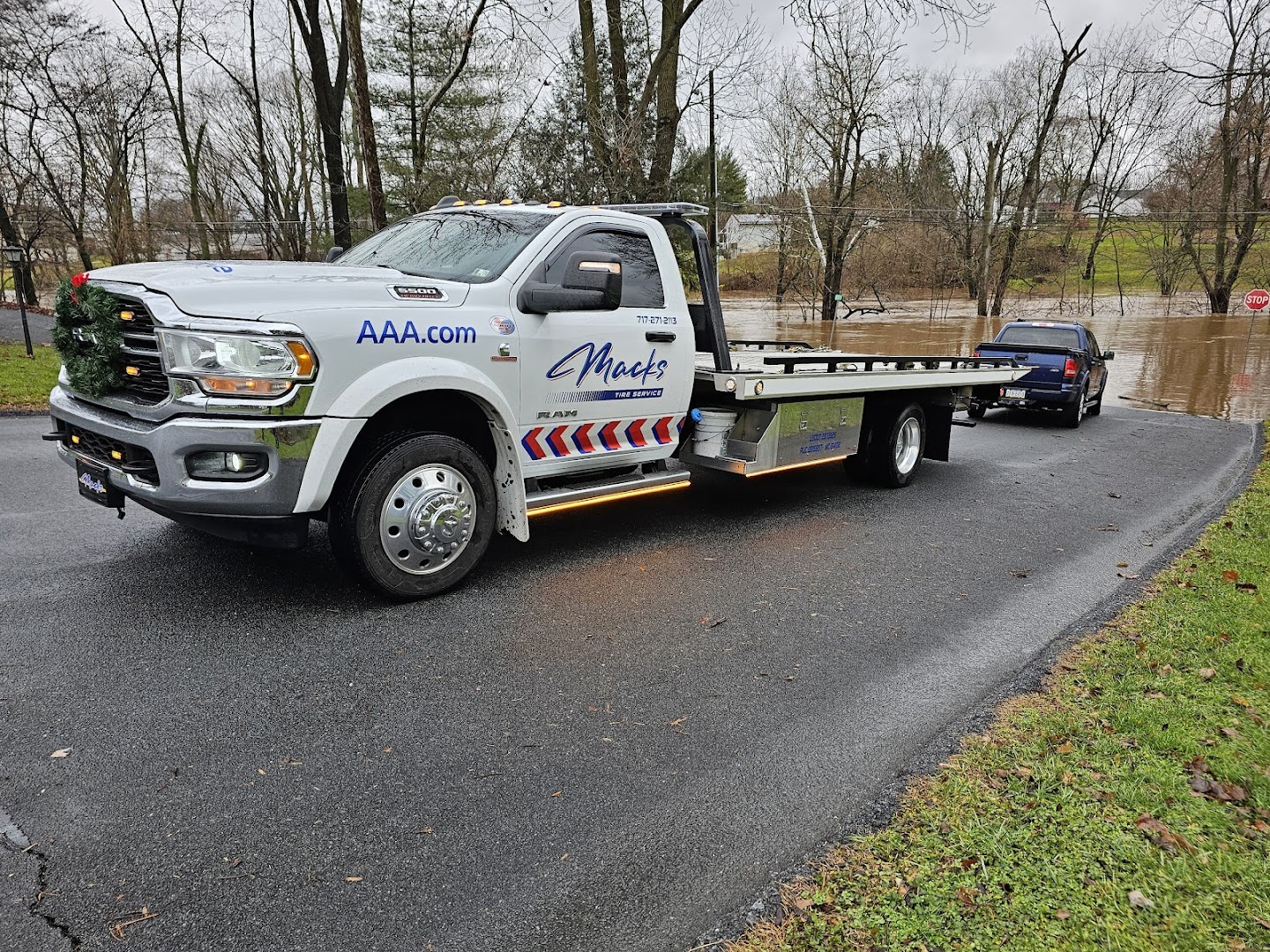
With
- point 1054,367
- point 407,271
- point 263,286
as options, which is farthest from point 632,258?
point 1054,367

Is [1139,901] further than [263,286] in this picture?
No

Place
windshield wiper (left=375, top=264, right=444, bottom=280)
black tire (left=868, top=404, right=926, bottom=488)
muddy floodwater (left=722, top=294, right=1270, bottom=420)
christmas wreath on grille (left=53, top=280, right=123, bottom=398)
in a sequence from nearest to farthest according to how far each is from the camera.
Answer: christmas wreath on grille (left=53, top=280, right=123, bottom=398), windshield wiper (left=375, top=264, right=444, bottom=280), black tire (left=868, top=404, right=926, bottom=488), muddy floodwater (left=722, top=294, right=1270, bottom=420)

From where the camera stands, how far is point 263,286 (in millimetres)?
3936

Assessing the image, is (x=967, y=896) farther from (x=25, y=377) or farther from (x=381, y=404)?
(x=25, y=377)

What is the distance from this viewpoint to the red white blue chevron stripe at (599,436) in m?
5.05

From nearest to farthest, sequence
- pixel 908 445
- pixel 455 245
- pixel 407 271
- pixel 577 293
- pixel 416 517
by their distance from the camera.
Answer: pixel 416 517 → pixel 577 293 → pixel 407 271 → pixel 455 245 → pixel 908 445

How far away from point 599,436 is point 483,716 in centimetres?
244

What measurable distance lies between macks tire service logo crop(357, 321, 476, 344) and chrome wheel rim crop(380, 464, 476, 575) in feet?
2.25

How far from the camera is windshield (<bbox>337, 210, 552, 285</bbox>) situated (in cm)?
493

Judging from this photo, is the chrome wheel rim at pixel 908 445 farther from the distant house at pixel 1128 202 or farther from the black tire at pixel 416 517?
the distant house at pixel 1128 202

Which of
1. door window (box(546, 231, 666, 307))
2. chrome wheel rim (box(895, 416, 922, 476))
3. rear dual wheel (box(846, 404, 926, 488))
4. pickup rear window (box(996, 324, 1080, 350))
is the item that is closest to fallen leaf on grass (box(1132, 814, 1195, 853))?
door window (box(546, 231, 666, 307))

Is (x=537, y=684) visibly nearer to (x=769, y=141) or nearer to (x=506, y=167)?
(x=506, y=167)

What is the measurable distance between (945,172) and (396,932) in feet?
164

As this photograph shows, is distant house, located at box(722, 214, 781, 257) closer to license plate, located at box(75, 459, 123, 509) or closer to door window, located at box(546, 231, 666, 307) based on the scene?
door window, located at box(546, 231, 666, 307)
